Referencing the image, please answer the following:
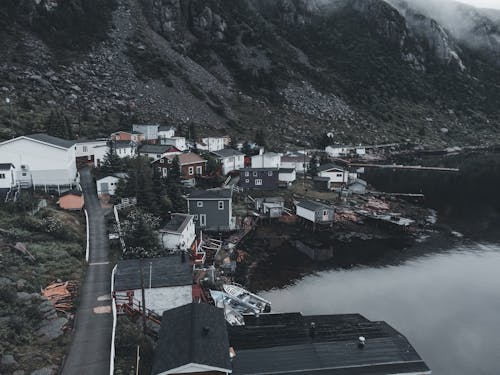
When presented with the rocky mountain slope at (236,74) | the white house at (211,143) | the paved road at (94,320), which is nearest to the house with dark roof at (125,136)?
the rocky mountain slope at (236,74)

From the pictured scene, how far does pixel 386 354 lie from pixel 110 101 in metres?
89.5

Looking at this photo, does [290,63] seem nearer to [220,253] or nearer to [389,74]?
[389,74]

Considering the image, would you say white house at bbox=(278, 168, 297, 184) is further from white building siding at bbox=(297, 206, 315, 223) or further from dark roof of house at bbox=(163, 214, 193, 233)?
dark roof of house at bbox=(163, 214, 193, 233)

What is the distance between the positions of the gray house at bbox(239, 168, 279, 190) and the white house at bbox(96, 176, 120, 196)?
22.2 meters

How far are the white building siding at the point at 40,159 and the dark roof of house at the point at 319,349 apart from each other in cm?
3170

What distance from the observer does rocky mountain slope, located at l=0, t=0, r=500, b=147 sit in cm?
9425

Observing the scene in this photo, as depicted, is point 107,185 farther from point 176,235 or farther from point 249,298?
point 249,298

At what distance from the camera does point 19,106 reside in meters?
78.0

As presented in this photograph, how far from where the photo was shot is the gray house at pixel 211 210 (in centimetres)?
4947

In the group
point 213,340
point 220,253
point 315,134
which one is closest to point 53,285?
point 213,340

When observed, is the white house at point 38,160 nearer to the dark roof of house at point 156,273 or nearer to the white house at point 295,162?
the dark roof of house at point 156,273

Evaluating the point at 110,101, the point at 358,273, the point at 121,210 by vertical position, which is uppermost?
the point at 110,101

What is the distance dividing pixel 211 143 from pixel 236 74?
58.5m

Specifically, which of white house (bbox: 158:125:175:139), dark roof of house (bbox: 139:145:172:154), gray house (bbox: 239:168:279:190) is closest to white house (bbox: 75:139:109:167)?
dark roof of house (bbox: 139:145:172:154)
